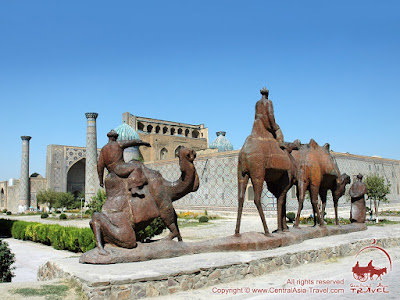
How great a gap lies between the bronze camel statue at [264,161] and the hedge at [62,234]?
2658 mm

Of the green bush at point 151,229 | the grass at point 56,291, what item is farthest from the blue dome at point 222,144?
the grass at point 56,291

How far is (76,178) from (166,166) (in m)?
17.6

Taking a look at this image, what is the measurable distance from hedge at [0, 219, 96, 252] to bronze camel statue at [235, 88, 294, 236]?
15.1ft

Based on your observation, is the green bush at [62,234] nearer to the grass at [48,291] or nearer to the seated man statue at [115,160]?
the seated man statue at [115,160]

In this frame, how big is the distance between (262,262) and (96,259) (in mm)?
2315

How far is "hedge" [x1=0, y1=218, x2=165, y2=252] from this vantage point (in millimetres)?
9516

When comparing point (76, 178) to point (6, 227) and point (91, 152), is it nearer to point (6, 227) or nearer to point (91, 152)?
point (91, 152)

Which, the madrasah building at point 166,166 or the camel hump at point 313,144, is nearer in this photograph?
the camel hump at point 313,144

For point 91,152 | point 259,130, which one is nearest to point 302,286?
point 259,130

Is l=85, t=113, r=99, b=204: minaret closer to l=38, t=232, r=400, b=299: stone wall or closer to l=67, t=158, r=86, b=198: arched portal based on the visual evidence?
l=67, t=158, r=86, b=198: arched portal

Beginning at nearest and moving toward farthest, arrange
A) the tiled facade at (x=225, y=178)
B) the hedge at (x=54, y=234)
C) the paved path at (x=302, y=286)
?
1. the paved path at (x=302, y=286)
2. the hedge at (x=54, y=234)
3. the tiled facade at (x=225, y=178)

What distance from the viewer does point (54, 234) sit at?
11.5 m

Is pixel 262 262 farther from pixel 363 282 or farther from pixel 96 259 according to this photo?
pixel 96 259

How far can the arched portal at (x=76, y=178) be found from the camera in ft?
137
